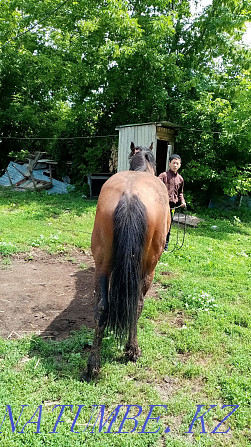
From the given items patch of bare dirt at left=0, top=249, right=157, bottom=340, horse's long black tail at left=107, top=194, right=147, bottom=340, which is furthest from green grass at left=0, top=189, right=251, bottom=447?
horse's long black tail at left=107, top=194, right=147, bottom=340

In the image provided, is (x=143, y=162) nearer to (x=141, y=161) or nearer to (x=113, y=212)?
(x=141, y=161)

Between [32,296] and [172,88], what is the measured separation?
966cm

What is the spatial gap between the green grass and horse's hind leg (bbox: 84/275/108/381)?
104 millimetres

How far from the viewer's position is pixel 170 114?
11.0 meters

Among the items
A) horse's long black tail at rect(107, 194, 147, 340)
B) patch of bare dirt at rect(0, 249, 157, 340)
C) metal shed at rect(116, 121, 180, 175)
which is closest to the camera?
horse's long black tail at rect(107, 194, 147, 340)

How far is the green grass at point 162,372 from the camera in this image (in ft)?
6.61

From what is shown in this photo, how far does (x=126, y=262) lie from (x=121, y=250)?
10cm

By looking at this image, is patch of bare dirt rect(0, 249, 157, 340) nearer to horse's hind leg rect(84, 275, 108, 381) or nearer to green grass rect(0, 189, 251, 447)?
green grass rect(0, 189, 251, 447)

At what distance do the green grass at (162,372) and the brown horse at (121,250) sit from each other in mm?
288

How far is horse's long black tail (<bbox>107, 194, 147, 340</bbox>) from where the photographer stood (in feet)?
7.82

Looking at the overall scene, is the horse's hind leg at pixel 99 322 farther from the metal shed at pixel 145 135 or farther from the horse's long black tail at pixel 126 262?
the metal shed at pixel 145 135

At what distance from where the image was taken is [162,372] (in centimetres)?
262

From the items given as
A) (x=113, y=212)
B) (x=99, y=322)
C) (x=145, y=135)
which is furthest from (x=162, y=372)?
(x=145, y=135)

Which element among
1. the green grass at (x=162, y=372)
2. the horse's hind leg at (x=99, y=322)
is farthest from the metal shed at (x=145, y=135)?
the horse's hind leg at (x=99, y=322)
